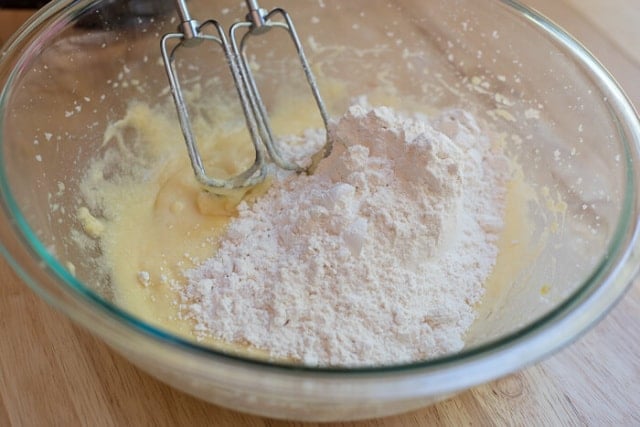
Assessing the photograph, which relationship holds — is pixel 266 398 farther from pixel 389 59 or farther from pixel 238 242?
pixel 389 59

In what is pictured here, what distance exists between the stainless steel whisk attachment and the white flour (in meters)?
0.04

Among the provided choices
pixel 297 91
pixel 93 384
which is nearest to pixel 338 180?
pixel 297 91

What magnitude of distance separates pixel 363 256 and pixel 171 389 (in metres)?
0.29

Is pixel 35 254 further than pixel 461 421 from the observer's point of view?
No

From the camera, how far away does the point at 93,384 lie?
30.5 inches

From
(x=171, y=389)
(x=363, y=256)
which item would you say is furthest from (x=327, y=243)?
(x=171, y=389)

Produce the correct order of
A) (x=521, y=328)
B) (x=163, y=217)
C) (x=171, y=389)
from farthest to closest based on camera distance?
1. (x=163, y=217)
2. (x=171, y=389)
3. (x=521, y=328)

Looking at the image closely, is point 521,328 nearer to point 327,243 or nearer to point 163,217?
point 327,243

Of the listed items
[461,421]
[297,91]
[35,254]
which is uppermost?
[35,254]

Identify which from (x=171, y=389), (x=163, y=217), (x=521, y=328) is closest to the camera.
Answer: (x=521, y=328)

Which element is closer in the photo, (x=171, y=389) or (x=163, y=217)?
(x=171, y=389)

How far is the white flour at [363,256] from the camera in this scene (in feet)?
2.53

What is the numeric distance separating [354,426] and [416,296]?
0.59 feet

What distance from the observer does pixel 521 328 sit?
65cm
